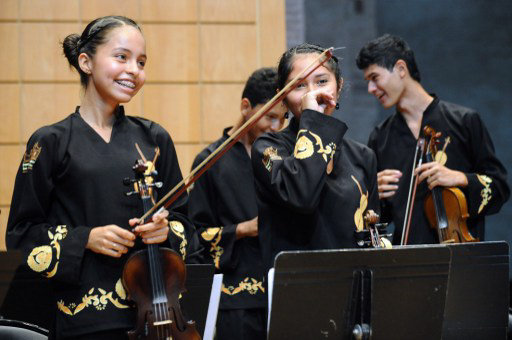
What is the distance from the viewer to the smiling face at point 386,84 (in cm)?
330

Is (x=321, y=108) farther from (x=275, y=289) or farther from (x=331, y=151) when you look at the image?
(x=275, y=289)

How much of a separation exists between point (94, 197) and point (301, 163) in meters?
0.52

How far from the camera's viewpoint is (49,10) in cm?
438

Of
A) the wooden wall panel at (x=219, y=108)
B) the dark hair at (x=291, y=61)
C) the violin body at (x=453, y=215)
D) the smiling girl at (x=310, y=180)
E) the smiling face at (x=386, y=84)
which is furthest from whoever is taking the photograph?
the wooden wall panel at (x=219, y=108)

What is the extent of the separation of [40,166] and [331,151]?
2.41 feet

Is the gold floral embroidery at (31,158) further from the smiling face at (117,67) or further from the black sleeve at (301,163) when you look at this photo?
the black sleeve at (301,163)

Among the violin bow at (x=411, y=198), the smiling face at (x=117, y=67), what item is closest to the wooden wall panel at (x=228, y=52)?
the violin bow at (x=411, y=198)

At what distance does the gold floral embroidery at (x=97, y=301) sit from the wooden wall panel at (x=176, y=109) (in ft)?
8.66

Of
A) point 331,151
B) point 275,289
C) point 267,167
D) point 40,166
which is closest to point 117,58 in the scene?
point 40,166

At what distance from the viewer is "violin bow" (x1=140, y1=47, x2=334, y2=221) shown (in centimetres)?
190

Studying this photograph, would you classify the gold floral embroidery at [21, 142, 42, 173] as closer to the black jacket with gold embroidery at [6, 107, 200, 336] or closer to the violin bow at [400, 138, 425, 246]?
the black jacket with gold embroidery at [6, 107, 200, 336]

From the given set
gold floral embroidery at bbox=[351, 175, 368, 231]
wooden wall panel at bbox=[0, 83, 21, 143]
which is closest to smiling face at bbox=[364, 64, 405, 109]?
gold floral embroidery at bbox=[351, 175, 368, 231]

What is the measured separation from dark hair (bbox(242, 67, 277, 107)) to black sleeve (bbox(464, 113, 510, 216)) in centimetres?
80

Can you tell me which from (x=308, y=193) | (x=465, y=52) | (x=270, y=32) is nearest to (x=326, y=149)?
(x=308, y=193)
